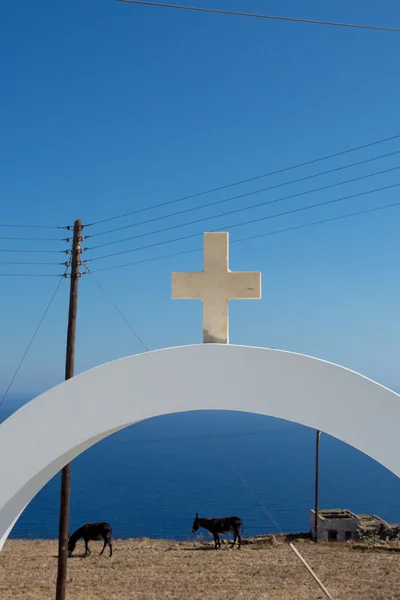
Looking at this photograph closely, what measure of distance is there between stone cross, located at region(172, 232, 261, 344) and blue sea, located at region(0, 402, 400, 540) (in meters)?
20.3

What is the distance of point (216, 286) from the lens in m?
5.89

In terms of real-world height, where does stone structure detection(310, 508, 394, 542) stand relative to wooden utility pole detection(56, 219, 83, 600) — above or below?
below

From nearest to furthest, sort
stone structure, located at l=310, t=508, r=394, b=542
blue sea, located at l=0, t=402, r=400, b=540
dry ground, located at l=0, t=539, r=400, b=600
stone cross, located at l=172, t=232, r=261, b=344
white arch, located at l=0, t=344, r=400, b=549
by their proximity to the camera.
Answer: white arch, located at l=0, t=344, r=400, b=549
stone cross, located at l=172, t=232, r=261, b=344
dry ground, located at l=0, t=539, r=400, b=600
stone structure, located at l=310, t=508, r=394, b=542
blue sea, located at l=0, t=402, r=400, b=540

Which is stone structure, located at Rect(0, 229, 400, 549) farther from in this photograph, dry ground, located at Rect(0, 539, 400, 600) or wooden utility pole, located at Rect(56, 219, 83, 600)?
dry ground, located at Rect(0, 539, 400, 600)

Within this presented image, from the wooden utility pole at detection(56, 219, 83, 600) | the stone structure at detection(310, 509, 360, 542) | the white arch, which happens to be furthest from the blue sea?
the white arch

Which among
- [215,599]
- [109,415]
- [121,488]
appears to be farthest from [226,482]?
[109,415]

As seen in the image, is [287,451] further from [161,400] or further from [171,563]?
[161,400]

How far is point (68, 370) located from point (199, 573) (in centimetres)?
694

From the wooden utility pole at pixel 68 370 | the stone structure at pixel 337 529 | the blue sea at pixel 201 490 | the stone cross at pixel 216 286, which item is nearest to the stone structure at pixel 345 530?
the stone structure at pixel 337 529

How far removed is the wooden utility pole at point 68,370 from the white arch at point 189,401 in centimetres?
701

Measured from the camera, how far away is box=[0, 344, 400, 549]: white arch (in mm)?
5461

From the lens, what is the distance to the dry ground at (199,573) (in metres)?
15.0

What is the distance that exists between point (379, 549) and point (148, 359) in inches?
696

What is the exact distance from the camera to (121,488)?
80250 mm
